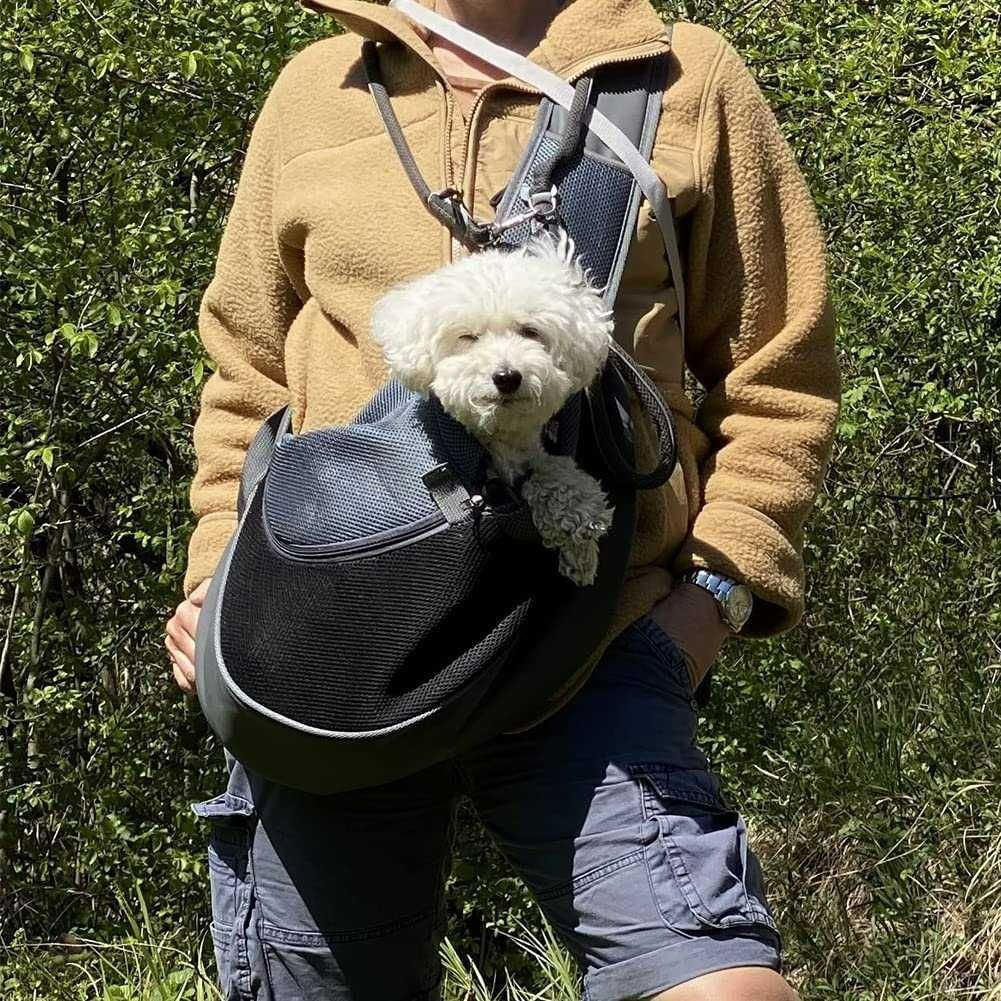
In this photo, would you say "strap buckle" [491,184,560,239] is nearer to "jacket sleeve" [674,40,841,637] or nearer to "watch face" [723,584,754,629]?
"jacket sleeve" [674,40,841,637]

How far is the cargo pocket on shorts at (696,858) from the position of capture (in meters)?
1.89

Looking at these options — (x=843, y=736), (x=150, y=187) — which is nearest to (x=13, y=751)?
(x=150, y=187)

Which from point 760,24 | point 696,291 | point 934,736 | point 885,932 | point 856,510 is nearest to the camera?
point 696,291

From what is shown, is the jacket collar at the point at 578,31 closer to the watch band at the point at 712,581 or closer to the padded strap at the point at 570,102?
the padded strap at the point at 570,102

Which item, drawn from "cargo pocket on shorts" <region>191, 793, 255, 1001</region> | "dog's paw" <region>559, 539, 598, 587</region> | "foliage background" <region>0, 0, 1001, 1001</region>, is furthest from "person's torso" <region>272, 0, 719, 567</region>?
"foliage background" <region>0, 0, 1001, 1001</region>

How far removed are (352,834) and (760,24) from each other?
3.52 m

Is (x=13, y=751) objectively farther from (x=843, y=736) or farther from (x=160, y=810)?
(x=843, y=736)

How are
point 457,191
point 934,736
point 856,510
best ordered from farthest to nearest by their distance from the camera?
point 856,510, point 934,736, point 457,191

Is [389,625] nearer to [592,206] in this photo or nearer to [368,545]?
[368,545]

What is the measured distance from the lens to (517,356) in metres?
1.81

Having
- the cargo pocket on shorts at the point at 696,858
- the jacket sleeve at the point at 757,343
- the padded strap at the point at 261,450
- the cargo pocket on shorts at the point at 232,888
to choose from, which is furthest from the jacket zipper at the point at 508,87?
the cargo pocket on shorts at the point at 232,888

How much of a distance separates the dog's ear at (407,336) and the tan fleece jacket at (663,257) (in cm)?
25

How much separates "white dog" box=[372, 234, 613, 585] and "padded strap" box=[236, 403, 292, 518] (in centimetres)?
41

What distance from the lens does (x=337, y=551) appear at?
1963mm
